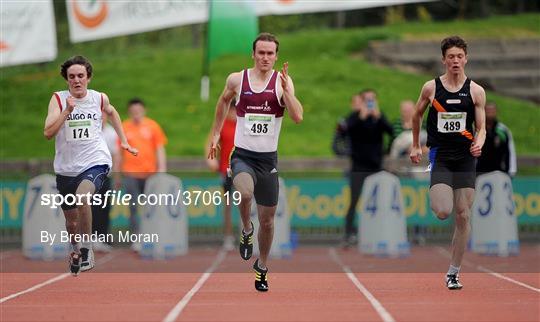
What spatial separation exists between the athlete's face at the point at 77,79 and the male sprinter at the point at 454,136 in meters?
3.25

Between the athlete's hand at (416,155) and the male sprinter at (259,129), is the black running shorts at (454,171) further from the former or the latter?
the male sprinter at (259,129)

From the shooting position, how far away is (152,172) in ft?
62.5

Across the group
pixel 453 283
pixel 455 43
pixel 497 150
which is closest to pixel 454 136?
pixel 455 43

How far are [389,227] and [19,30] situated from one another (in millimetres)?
6032

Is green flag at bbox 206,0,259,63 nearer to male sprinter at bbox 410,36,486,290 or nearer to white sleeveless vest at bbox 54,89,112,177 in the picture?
white sleeveless vest at bbox 54,89,112,177

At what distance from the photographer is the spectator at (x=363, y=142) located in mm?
19203

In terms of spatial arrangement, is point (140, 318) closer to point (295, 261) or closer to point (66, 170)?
point (66, 170)

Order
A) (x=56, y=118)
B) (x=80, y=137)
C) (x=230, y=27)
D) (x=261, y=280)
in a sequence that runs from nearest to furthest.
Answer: (x=56, y=118) → (x=261, y=280) → (x=80, y=137) → (x=230, y=27)

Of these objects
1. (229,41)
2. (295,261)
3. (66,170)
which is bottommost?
(295,261)

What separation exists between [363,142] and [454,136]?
7.27 meters

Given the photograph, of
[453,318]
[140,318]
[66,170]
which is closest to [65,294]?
[66,170]

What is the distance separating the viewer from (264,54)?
11.8 metres

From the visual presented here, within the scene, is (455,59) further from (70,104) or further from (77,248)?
(77,248)

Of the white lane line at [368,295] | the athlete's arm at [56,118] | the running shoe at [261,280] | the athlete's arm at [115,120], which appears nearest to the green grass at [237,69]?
the white lane line at [368,295]
